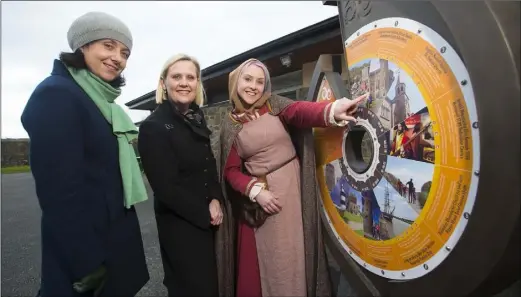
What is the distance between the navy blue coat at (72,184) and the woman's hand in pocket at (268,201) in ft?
2.04

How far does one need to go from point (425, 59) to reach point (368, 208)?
1.97 ft

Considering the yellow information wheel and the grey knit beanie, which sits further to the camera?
the grey knit beanie

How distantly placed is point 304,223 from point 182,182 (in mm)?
645

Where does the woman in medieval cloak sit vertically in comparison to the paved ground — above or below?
above

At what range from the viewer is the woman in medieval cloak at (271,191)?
150 centimetres

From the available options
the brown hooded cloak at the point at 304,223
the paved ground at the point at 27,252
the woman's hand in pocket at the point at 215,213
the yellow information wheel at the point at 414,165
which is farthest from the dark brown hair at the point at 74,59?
the paved ground at the point at 27,252

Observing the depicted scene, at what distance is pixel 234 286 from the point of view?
1673mm

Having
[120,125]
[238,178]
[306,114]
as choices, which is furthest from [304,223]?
[120,125]

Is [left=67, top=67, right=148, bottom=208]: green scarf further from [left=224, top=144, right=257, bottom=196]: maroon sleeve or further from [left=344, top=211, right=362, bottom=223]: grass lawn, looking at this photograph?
[left=344, top=211, right=362, bottom=223]: grass lawn

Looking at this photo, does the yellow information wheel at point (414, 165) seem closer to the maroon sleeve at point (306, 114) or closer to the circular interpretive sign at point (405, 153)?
the circular interpretive sign at point (405, 153)

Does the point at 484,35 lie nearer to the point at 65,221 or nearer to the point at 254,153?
the point at 254,153

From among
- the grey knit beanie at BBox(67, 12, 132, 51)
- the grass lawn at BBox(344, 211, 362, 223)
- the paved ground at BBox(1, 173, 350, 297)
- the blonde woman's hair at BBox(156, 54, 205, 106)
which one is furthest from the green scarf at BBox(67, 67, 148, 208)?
the paved ground at BBox(1, 173, 350, 297)

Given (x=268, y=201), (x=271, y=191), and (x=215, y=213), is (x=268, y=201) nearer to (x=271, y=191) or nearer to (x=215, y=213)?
(x=271, y=191)

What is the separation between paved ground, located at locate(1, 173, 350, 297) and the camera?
2.87 metres
